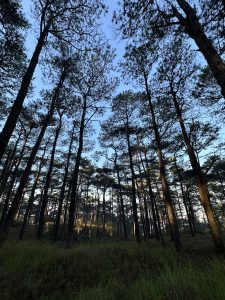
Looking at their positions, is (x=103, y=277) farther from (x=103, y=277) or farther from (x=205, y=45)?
(x=205, y=45)

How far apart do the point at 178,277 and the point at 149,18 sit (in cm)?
836

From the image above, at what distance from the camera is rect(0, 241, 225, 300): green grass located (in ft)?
9.11

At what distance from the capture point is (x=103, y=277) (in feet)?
15.8

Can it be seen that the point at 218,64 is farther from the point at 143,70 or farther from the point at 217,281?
the point at 143,70

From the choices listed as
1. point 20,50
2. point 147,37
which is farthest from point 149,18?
point 20,50

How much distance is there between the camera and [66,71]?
12852 millimetres

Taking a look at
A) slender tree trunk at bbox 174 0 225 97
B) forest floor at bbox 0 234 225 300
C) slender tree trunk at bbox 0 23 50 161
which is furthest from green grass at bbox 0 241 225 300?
slender tree trunk at bbox 174 0 225 97

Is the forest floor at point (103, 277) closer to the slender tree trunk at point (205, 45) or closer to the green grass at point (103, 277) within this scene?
the green grass at point (103, 277)

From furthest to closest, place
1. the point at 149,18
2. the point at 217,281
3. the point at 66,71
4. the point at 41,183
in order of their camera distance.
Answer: the point at 41,183 → the point at 66,71 → the point at 149,18 → the point at 217,281

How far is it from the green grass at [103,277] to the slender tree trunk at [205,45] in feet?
13.2

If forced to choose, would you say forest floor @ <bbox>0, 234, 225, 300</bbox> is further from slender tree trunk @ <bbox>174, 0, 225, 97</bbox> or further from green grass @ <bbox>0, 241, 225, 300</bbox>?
slender tree trunk @ <bbox>174, 0, 225, 97</bbox>

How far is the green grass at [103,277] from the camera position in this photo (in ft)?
9.11

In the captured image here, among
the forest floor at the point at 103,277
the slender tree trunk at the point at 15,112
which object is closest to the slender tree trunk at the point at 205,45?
the forest floor at the point at 103,277

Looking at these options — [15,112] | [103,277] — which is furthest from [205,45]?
[103,277]
